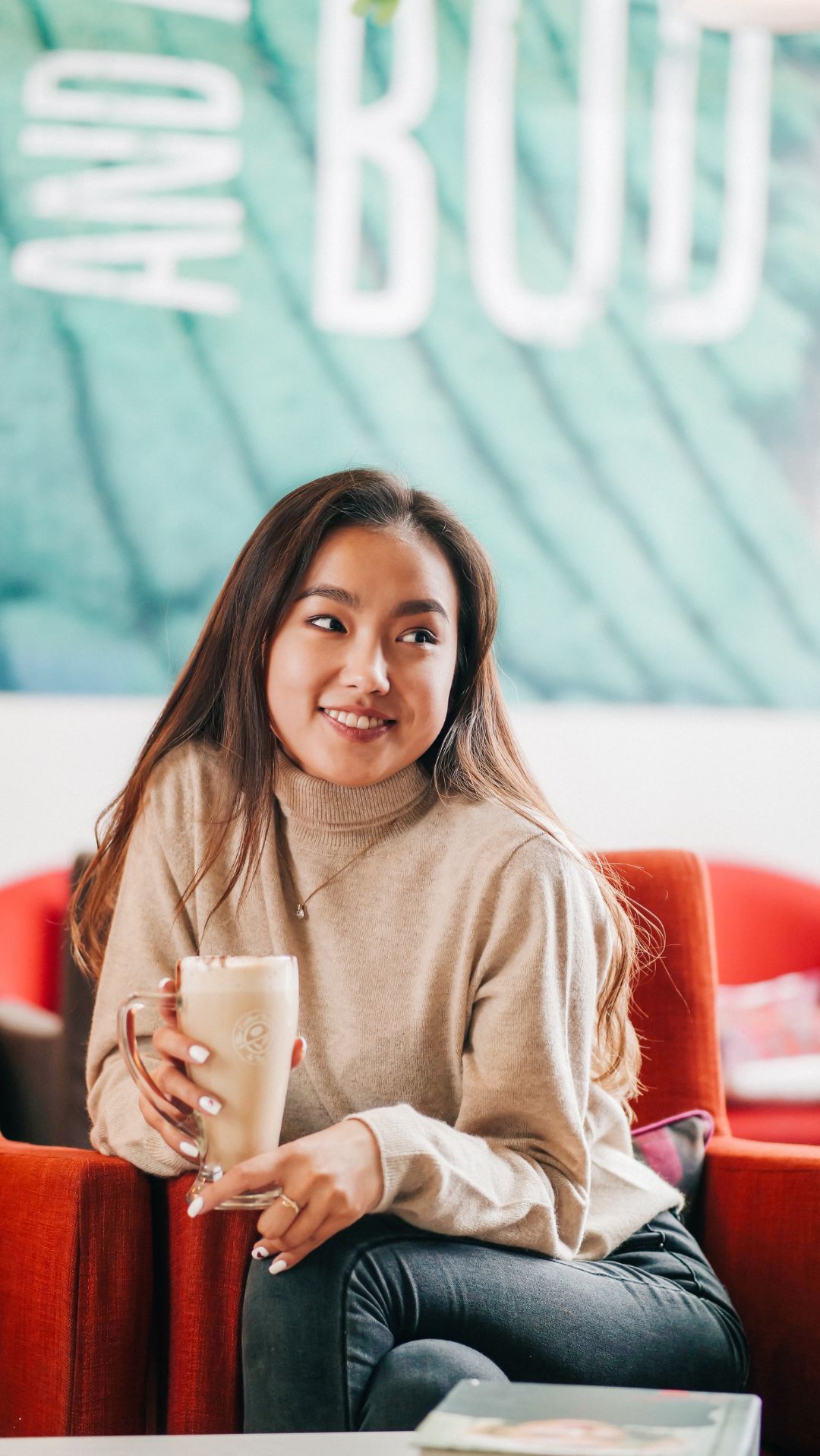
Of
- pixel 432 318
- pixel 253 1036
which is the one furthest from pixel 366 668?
pixel 432 318

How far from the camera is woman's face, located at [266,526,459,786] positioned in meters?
1.56

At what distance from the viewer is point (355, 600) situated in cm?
157

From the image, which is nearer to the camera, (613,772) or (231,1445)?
(231,1445)

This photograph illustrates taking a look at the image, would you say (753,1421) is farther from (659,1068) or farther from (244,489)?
(244,489)

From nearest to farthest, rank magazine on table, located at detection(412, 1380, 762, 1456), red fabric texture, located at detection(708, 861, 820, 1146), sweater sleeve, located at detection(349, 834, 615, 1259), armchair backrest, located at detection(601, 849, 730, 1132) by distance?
magazine on table, located at detection(412, 1380, 762, 1456) → sweater sleeve, located at detection(349, 834, 615, 1259) → armchair backrest, located at detection(601, 849, 730, 1132) → red fabric texture, located at detection(708, 861, 820, 1146)

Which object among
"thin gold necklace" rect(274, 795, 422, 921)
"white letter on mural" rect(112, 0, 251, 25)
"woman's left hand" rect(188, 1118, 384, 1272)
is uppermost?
"white letter on mural" rect(112, 0, 251, 25)

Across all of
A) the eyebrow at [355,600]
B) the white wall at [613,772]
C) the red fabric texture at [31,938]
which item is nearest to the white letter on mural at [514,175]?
the white wall at [613,772]

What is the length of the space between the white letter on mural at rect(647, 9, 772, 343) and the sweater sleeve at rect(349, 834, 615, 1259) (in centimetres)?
236

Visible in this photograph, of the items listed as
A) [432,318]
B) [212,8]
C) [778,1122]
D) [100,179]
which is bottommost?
[778,1122]

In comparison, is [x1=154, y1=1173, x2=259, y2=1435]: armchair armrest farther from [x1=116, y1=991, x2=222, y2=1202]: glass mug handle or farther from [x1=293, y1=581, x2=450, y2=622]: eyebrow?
[x1=293, y1=581, x2=450, y2=622]: eyebrow

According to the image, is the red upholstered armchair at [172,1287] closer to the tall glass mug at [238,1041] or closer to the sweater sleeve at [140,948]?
the sweater sleeve at [140,948]

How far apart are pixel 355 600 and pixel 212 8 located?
243 cm

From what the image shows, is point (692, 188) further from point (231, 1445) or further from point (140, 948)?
point (231, 1445)

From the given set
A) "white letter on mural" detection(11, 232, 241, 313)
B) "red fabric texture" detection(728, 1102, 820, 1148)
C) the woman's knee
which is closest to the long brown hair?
the woman's knee
